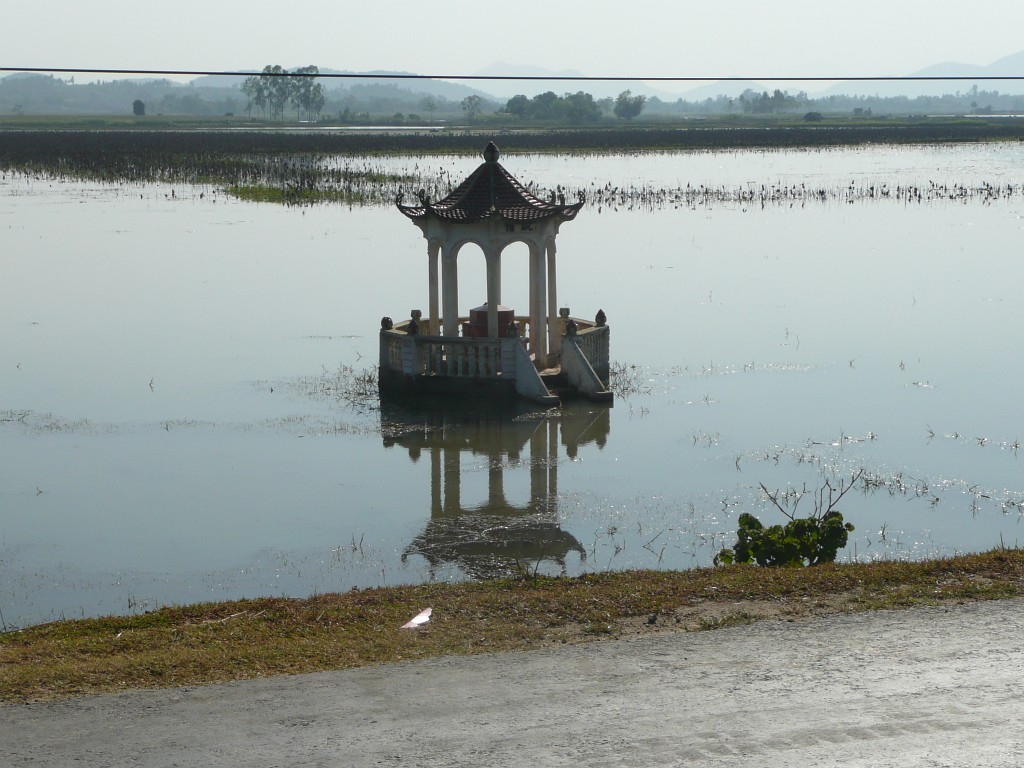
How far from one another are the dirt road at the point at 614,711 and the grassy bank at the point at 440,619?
0.33m

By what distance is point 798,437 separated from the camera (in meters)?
19.0

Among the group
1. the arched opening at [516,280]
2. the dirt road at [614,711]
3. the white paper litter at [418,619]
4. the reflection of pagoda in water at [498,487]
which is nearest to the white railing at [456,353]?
the reflection of pagoda in water at [498,487]

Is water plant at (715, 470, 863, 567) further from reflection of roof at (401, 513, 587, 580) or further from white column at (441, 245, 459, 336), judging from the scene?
white column at (441, 245, 459, 336)

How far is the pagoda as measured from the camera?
2125 cm

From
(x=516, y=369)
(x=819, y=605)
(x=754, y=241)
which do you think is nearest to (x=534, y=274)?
(x=516, y=369)

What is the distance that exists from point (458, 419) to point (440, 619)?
1004 cm

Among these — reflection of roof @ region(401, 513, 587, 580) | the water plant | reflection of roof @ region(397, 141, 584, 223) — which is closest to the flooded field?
reflection of roof @ region(401, 513, 587, 580)

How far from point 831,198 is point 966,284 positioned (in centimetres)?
2364

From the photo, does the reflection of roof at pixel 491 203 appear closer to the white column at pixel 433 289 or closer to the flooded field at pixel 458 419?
the white column at pixel 433 289

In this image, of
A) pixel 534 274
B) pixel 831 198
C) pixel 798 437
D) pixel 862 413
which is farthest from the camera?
pixel 831 198

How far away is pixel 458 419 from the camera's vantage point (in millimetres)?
20531

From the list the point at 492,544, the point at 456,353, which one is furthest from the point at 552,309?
the point at 492,544

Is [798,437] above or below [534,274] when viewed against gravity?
below

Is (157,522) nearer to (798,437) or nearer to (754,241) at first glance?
(798,437)
